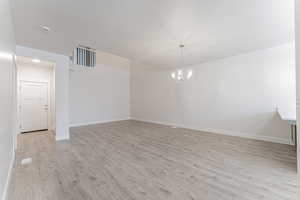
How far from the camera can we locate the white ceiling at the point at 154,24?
2.24m

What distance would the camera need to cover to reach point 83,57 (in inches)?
265

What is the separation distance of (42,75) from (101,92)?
269cm

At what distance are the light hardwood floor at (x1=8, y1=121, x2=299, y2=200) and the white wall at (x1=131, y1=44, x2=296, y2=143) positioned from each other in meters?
0.77

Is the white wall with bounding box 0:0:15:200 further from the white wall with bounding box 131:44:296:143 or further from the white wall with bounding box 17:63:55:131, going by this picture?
the white wall with bounding box 131:44:296:143

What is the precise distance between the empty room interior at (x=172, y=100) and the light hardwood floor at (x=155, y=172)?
21 mm

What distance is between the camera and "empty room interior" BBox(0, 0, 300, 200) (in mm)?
2029

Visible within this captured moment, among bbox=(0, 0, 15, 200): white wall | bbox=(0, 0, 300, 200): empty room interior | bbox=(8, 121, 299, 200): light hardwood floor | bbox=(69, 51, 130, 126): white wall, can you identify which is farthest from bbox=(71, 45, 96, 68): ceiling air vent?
bbox=(0, 0, 15, 200): white wall

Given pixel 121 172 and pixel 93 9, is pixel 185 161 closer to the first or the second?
pixel 121 172

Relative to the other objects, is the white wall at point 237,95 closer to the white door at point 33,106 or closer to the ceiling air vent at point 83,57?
the ceiling air vent at point 83,57

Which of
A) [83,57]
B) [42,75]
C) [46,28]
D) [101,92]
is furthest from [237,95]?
[42,75]

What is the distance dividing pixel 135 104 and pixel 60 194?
673cm

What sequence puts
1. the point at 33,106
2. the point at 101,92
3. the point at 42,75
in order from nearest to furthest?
the point at 33,106 → the point at 42,75 → the point at 101,92

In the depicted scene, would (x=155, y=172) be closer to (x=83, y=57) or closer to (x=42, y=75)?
(x=42, y=75)

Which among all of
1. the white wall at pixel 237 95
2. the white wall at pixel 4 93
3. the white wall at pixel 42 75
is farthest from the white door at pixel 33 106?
the white wall at pixel 237 95
